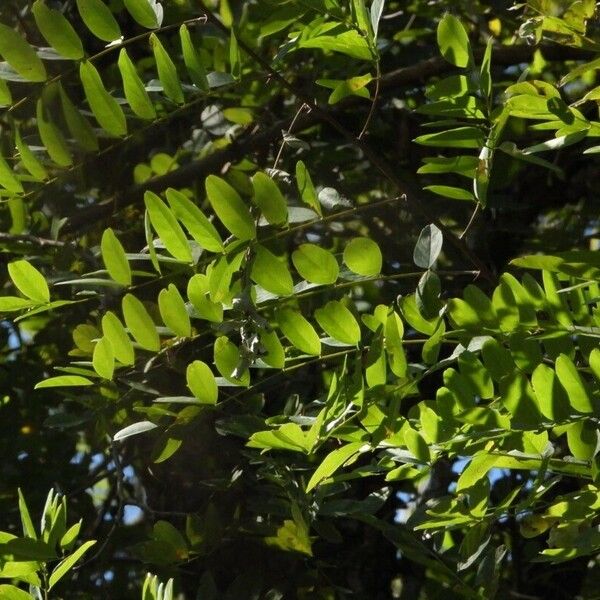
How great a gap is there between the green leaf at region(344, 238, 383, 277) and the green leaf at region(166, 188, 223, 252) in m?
0.10

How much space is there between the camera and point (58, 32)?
0.94 meters

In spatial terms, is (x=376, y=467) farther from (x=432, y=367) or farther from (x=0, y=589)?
(x=0, y=589)

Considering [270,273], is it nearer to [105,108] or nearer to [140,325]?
[140,325]

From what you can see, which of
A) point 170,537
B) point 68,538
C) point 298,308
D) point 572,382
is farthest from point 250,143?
point 572,382

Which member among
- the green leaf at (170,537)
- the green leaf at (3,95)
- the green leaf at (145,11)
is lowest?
the green leaf at (170,537)

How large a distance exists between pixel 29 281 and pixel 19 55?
0.62 feet

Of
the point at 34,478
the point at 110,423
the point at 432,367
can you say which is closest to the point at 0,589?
the point at 110,423

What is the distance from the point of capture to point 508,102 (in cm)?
83

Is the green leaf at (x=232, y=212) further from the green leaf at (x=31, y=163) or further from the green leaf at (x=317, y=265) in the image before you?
the green leaf at (x=31, y=163)

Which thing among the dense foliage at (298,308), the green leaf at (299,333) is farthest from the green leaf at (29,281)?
the green leaf at (299,333)

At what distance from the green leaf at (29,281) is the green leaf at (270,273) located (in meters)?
0.20

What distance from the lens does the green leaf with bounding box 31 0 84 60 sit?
928mm

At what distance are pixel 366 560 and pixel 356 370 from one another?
2.09ft

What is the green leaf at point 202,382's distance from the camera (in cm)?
89
